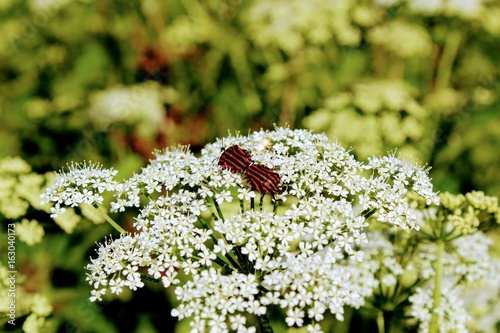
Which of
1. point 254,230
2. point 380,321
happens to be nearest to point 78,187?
point 254,230

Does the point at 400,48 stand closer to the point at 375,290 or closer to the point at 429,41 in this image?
the point at 429,41

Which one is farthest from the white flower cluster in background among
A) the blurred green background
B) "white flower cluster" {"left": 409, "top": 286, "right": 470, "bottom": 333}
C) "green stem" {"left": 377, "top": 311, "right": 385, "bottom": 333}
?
"white flower cluster" {"left": 409, "top": 286, "right": 470, "bottom": 333}

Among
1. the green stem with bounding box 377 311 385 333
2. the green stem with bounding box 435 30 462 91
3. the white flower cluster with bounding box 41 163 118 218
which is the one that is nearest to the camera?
the white flower cluster with bounding box 41 163 118 218

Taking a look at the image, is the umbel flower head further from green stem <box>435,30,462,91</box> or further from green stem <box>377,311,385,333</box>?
green stem <box>435,30,462,91</box>

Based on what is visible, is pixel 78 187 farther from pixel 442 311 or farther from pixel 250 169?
pixel 442 311

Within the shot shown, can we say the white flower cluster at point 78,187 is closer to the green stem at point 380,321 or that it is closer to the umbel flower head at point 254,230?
the umbel flower head at point 254,230
